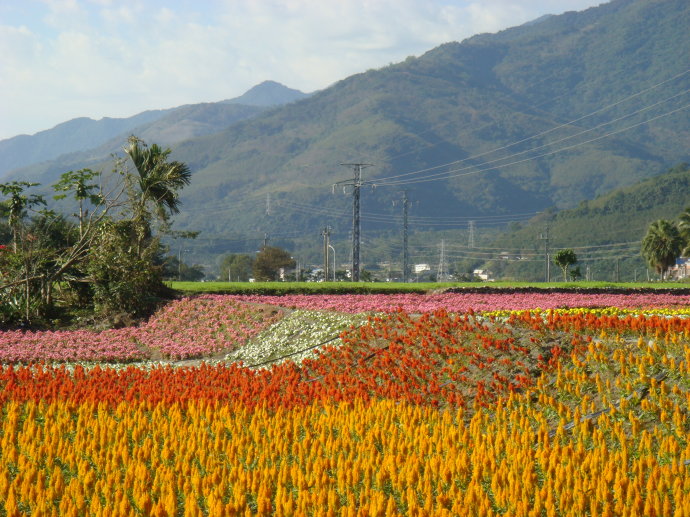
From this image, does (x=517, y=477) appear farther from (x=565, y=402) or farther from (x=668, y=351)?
(x=668, y=351)

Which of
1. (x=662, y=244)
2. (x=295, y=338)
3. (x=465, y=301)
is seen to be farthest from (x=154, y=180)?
(x=662, y=244)

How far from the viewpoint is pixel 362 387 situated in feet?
39.2

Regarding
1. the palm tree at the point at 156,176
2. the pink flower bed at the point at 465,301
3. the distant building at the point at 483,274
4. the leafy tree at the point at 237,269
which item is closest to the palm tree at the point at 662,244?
the leafy tree at the point at 237,269

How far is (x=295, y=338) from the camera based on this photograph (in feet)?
60.6

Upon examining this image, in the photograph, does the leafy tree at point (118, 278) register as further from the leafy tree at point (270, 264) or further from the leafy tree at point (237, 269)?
the leafy tree at point (237, 269)

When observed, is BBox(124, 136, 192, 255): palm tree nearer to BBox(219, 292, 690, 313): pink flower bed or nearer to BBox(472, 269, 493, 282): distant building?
BBox(219, 292, 690, 313): pink flower bed

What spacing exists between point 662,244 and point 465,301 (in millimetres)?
52093

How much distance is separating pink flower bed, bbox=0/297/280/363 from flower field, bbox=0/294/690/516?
179 inches

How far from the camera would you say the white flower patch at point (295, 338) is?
17188mm

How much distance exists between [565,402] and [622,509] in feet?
A: 13.3

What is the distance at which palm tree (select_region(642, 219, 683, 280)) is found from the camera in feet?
237

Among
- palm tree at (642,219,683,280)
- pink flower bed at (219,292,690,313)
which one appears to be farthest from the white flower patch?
palm tree at (642,219,683,280)

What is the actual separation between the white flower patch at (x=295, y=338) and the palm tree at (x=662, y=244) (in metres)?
59.4

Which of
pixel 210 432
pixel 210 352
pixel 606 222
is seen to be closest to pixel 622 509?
pixel 210 432
